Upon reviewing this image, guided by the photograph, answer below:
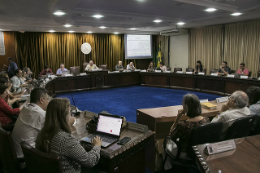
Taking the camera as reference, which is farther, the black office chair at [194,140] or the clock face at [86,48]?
the clock face at [86,48]

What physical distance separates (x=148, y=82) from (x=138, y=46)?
107 inches

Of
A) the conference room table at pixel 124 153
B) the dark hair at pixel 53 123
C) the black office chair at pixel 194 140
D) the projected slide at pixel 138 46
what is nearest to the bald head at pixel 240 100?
the black office chair at pixel 194 140

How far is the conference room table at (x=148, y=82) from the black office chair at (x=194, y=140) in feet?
16.1

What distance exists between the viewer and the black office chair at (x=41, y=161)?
130 cm

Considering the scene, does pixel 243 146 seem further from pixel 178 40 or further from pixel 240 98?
pixel 178 40

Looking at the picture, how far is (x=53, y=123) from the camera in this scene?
1.50 meters

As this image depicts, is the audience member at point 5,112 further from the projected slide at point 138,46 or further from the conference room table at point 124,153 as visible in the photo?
the projected slide at point 138,46

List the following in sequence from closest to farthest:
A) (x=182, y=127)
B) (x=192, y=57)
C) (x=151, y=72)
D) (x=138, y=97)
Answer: (x=182, y=127) < (x=138, y=97) < (x=151, y=72) < (x=192, y=57)

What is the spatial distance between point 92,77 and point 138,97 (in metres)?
2.41

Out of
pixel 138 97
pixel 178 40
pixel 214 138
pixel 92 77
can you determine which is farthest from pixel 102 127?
A: pixel 178 40

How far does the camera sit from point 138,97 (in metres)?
7.00

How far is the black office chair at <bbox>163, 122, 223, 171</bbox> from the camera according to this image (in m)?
1.99

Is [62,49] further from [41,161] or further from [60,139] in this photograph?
[41,161]

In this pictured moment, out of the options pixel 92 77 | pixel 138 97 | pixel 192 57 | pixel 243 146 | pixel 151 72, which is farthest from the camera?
pixel 192 57
